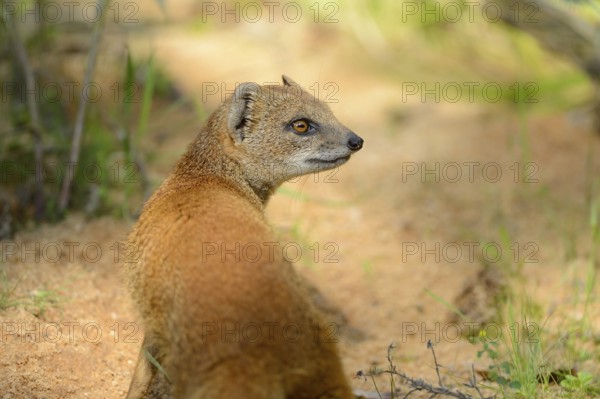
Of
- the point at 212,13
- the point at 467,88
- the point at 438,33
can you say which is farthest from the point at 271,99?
the point at 212,13

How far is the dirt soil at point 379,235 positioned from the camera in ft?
12.3

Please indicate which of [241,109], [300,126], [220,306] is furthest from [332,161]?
[220,306]

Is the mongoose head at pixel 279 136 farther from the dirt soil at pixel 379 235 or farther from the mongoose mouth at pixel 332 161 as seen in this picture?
the dirt soil at pixel 379 235

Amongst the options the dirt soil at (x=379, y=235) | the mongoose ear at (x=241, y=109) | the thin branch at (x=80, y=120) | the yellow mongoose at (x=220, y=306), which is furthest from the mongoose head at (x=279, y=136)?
the thin branch at (x=80, y=120)

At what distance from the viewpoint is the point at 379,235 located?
543cm

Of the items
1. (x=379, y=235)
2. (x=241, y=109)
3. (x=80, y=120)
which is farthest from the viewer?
(x=379, y=235)

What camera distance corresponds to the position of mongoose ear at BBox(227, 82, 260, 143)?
12.4ft

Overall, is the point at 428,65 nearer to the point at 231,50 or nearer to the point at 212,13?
the point at 231,50

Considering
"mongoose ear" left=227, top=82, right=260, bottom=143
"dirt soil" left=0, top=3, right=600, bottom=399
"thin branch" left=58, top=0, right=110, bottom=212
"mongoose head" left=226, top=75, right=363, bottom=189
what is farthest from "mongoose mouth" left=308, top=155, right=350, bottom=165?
"thin branch" left=58, top=0, right=110, bottom=212

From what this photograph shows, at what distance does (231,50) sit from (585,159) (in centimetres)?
369

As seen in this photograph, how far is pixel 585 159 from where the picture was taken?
237 inches

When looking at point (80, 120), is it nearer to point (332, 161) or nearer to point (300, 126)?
point (300, 126)

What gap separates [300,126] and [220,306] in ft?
4.91

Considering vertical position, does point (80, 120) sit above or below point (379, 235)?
above
